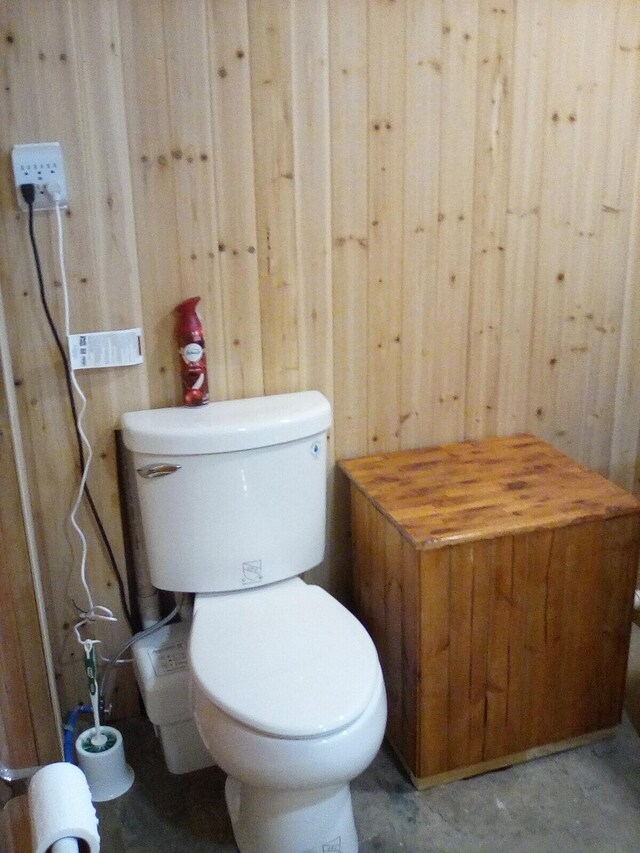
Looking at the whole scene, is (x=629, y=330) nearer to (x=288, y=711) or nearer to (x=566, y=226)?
(x=566, y=226)

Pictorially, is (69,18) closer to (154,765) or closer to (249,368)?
(249,368)

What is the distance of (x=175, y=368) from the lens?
1.79 m

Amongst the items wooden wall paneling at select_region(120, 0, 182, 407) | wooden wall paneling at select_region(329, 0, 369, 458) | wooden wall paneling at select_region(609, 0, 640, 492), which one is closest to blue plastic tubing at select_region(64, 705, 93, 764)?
wooden wall paneling at select_region(120, 0, 182, 407)

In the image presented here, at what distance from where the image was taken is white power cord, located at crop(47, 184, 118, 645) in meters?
1.62

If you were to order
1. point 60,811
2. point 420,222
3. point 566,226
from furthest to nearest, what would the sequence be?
point 566,226
point 420,222
point 60,811

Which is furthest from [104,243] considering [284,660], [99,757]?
[99,757]

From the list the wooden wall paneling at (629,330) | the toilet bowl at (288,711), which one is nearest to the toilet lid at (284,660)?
the toilet bowl at (288,711)

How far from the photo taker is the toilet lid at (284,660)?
1347mm

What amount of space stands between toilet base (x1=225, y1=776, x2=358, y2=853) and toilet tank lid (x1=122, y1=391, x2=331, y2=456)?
69 cm

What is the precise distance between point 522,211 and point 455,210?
19cm

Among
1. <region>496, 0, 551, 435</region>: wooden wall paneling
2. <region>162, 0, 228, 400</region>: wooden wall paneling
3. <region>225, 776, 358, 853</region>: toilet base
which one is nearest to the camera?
<region>225, 776, 358, 853</region>: toilet base

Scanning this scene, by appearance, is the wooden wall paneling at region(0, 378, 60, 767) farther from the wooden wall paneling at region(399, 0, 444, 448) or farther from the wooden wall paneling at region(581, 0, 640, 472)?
the wooden wall paneling at region(581, 0, 640, 472)

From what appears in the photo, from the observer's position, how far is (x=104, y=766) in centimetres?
173

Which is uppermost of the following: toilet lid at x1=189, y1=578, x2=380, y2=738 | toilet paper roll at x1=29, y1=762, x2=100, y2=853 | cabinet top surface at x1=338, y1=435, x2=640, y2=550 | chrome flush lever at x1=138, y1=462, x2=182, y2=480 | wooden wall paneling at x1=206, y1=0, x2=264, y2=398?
wooden wall paneling at x1=206, y1=0, x2=264, y2=398
